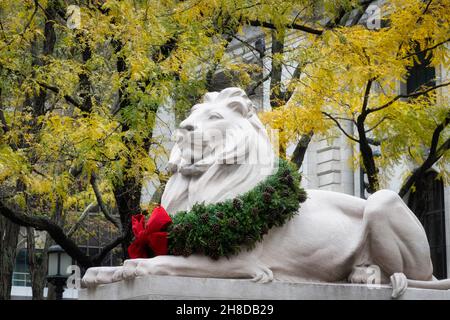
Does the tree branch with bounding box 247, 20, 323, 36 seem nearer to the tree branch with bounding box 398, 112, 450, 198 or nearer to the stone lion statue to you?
the tree branch with bounding box 398, 112, 450, 198

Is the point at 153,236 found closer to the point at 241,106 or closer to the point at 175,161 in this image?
the point at 175,161

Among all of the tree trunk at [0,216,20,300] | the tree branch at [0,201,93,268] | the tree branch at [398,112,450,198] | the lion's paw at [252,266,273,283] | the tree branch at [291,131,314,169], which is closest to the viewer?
the lion's paw at [252,266,273,283]

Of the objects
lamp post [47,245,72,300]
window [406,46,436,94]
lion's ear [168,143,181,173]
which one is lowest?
lamp post [47,245,72,300]

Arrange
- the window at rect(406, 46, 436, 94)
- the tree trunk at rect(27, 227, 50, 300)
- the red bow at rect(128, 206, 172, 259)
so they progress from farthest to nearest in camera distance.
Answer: the window at rect(406, 46, 436, 94)
the tree trunk at rect(27, 227, 50, 300)
the red bow at rect(128, 206, 172, 259)

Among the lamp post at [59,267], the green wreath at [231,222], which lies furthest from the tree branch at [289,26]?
the green wreath at [231,222]

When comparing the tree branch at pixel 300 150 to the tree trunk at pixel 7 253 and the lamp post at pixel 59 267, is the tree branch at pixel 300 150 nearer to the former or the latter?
the lamp post at pixel 59 267

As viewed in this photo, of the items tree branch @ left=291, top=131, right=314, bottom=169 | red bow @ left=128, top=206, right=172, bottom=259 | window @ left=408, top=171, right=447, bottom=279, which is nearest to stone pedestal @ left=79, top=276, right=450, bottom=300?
red bow @ left=128, top=206, right=172, bottom=259

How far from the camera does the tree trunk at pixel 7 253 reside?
2328 cm

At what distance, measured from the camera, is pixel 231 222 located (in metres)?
10.2

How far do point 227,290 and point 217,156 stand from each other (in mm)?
1487

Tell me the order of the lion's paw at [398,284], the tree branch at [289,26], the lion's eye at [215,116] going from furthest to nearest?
the tree branch at [289,26]
the lion's eye at [215,116]
the lion's paw at [398,284]

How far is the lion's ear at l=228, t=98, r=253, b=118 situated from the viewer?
11.0 meters

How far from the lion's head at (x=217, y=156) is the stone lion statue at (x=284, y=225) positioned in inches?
0.4

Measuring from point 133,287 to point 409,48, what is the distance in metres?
11.6
